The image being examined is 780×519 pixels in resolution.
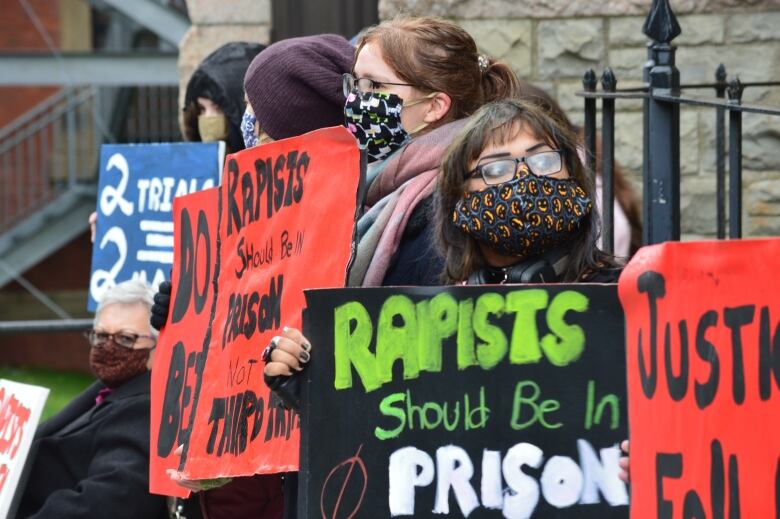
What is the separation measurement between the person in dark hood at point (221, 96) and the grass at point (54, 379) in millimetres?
8015

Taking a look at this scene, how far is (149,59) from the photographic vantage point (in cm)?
1218

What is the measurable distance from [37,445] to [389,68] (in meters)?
1.95

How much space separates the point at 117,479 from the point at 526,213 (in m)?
2.10

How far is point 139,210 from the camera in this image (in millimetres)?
5949

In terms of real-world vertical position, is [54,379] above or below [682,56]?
below

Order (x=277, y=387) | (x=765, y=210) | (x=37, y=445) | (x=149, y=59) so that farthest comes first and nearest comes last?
(x=149, y=59) → (x=765, y=210) → (x=37, y=445) → (x=277, y=387)

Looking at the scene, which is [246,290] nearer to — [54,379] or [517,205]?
[517,205]

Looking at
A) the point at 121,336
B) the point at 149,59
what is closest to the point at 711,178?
the point at 121,336

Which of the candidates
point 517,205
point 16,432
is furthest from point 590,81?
point 517,205

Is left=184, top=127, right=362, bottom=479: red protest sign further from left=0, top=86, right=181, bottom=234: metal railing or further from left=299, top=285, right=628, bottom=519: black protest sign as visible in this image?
left=0, top=86, right=181, bottom=234: metal railing

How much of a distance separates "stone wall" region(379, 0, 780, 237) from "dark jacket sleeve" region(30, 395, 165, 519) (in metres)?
3.31

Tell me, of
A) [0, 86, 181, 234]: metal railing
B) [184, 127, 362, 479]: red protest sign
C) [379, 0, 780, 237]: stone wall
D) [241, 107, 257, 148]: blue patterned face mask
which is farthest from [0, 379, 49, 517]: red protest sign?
[0, 86, 181, 234]: metal railing

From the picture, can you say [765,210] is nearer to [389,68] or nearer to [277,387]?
[389,68]

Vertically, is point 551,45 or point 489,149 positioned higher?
point 551,45
